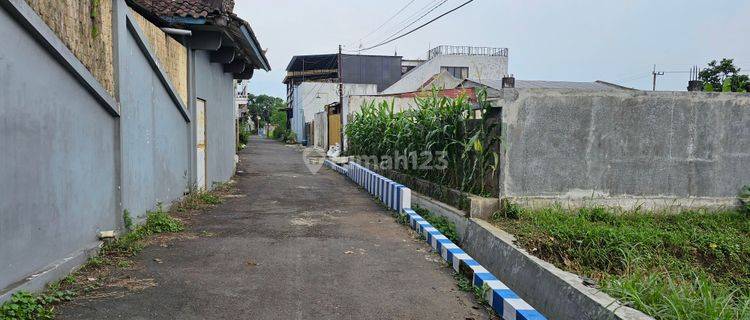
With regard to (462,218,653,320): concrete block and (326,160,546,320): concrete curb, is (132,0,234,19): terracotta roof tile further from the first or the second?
(462,218,653,320): concrete block

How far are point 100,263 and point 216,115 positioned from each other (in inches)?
316

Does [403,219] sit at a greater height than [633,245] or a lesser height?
lesser

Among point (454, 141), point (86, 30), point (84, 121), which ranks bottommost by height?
point (454, 141)

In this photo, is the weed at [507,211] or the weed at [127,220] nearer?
the weed at [127,220]

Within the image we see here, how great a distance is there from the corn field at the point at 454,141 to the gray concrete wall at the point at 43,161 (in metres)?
4.97

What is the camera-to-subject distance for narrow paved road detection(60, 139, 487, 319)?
14.4 feet

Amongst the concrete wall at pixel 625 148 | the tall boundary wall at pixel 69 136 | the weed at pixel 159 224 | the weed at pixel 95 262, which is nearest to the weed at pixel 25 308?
the tall boundary wall at pixel 69 136

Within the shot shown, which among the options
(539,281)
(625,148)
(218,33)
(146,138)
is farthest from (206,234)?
(625,148)

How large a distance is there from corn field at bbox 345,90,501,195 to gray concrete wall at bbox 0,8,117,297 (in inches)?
196

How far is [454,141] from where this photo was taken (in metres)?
8.34

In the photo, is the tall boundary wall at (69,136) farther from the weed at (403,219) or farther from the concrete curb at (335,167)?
the concrete curb at (335,167)

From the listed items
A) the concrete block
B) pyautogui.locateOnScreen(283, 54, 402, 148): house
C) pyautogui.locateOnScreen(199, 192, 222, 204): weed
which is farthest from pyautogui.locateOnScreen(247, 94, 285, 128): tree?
the concrete block

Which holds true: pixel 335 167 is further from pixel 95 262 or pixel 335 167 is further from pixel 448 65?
pixel 448 65

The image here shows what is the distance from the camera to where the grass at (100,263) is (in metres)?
3.88
